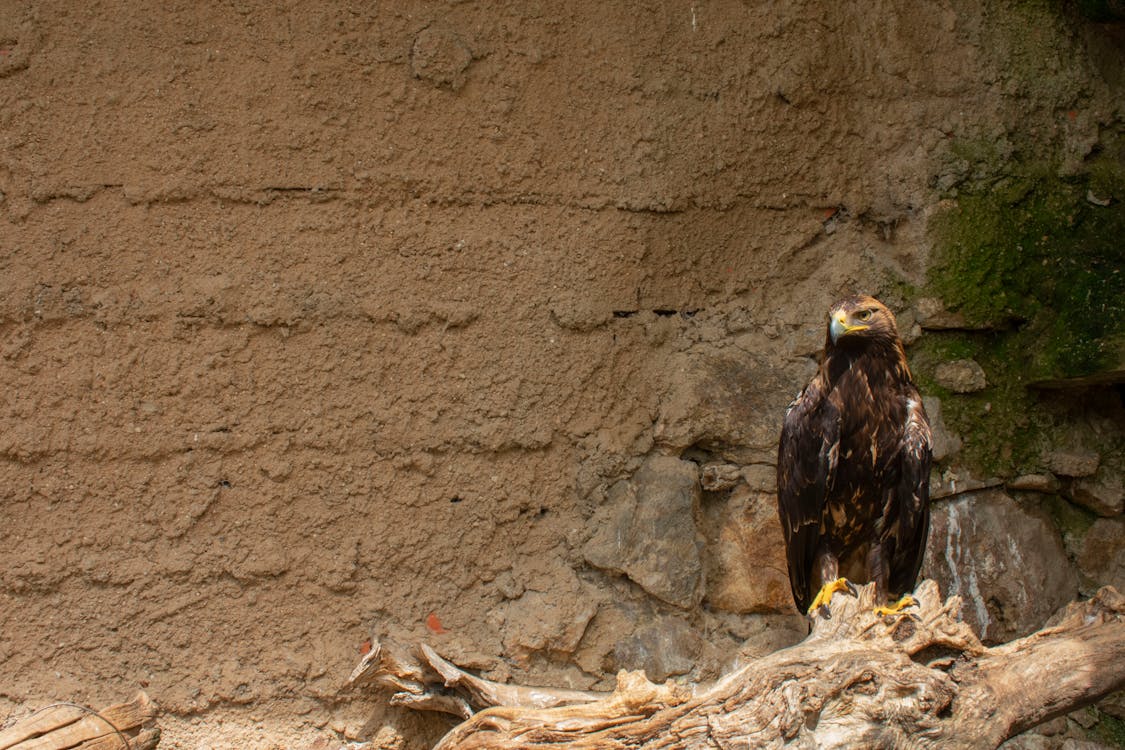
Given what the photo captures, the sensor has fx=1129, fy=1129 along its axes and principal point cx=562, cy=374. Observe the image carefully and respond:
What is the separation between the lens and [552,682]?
3602 millimetres

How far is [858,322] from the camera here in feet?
11.0

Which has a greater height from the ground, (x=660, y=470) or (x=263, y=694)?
(x=660, y=470)

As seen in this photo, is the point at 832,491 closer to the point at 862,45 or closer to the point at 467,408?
the point at 467,408

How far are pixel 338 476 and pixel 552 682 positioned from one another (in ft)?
3.10

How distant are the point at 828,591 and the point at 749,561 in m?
0.45

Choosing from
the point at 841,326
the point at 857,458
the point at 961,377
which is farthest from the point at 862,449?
Result: the point at 961,377

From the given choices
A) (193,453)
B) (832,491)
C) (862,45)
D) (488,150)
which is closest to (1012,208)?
(862,45)

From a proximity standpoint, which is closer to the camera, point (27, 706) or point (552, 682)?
point (27, 706)

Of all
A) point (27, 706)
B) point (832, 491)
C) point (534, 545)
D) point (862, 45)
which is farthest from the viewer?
point (862, 45)

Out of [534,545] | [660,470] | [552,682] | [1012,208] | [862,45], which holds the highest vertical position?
[862,45]

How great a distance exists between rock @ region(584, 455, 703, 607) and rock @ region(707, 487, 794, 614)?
8 centimetres

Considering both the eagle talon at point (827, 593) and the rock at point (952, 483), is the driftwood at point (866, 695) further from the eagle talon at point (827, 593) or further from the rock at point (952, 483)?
the rock at point (952, 483)

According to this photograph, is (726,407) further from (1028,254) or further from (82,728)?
(82,728)

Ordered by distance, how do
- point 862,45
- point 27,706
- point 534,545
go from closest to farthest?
point 27,706 → point 534,545 → point 862,45
